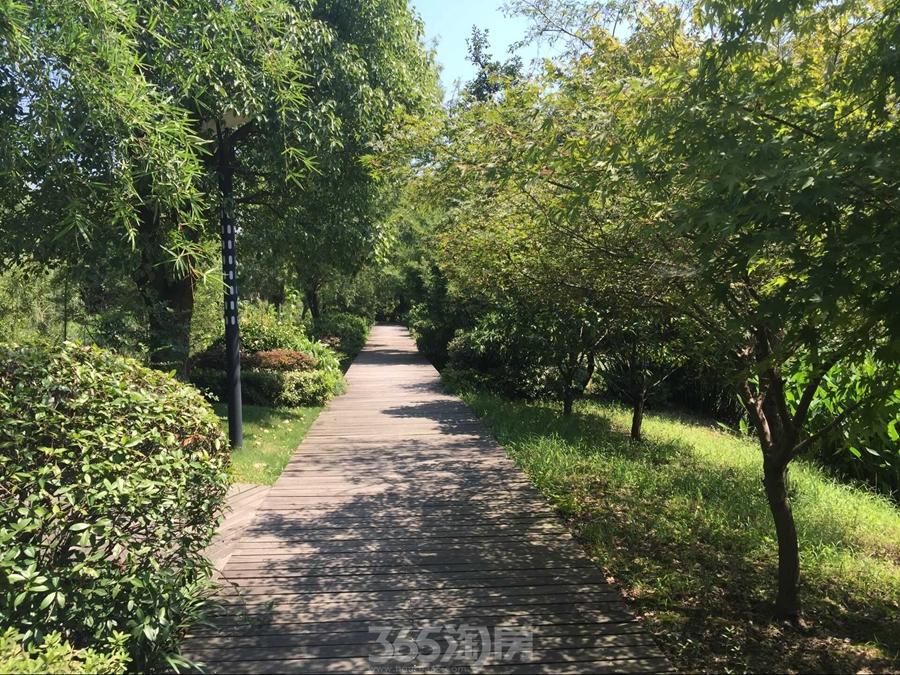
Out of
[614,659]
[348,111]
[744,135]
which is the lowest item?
[614,659]

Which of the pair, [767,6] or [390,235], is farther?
[390,235]

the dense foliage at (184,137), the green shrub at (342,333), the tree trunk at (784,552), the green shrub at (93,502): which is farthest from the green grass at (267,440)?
the green shrub at (342,333)

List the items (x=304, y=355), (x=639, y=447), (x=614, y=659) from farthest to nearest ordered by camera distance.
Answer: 1. (x=304, y=355)
2. (x=639, y=447)
3. (x=614, y=659)

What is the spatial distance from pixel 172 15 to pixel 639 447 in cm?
738

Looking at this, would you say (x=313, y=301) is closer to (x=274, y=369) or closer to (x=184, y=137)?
(x=274, y=369)

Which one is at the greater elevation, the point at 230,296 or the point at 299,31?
the point at 299,31

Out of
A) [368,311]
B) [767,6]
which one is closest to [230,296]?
[767,6]

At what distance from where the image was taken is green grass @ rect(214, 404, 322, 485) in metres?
6.41

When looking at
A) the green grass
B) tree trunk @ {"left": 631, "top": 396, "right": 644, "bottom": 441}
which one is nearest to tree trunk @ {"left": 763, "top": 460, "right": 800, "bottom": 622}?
the green grass

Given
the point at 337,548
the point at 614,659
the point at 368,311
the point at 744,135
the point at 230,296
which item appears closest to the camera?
the point at 744,135

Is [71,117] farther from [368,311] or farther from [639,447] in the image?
[368,311]

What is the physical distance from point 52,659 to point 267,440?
5895 mm

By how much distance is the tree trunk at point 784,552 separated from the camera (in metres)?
3.52

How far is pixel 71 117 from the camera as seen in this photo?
198 inches
